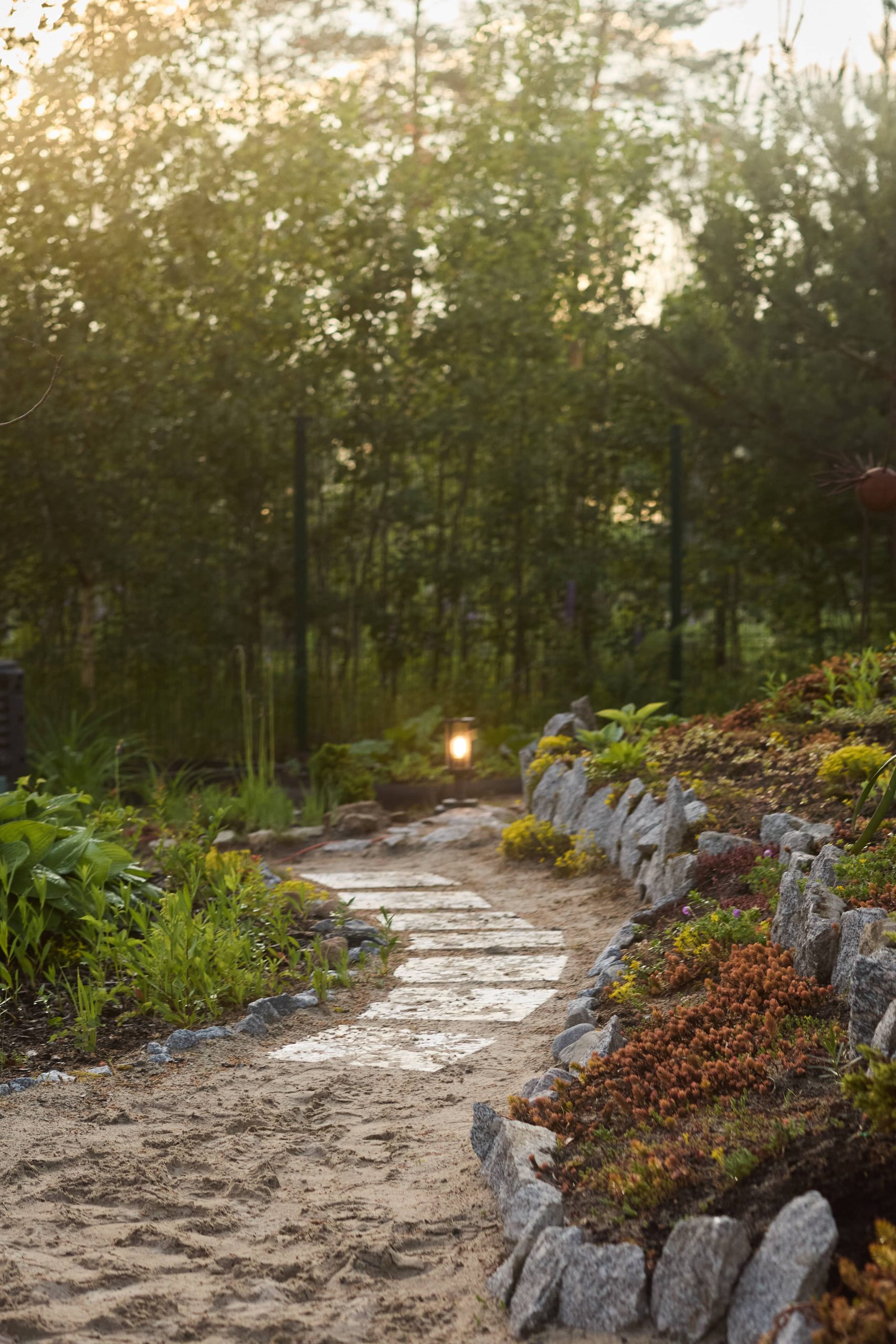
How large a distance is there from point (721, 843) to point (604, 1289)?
2458 mm

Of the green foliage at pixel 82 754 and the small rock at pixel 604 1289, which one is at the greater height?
the green foliage at pixel 82 754

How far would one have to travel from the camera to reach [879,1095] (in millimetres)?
2105

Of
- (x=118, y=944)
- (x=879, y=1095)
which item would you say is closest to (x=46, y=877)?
(x=118, y=944)

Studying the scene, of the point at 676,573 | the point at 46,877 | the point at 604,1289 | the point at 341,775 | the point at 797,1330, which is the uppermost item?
the point at 676,573

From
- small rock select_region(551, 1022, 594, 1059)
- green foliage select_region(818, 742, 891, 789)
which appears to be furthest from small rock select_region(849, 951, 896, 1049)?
green foliage select_region(818, 742, 891, 789)

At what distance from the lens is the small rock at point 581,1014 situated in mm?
3422

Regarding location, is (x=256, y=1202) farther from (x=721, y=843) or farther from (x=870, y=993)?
(x=721, y=843)

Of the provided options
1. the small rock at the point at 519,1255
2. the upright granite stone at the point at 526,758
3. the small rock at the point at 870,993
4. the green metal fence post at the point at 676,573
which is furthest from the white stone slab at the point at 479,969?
the green metal fence post at the point at 676,573

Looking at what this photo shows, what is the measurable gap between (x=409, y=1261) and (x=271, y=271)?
8.11 metres

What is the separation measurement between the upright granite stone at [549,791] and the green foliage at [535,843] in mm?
216

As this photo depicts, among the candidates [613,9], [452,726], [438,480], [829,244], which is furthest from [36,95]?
[613,9]

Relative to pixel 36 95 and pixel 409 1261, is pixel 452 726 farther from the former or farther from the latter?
pixel 409 1261

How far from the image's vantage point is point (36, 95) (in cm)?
768

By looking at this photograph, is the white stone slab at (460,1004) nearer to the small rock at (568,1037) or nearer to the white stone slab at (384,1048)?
the white stone slab at (384,1048)
